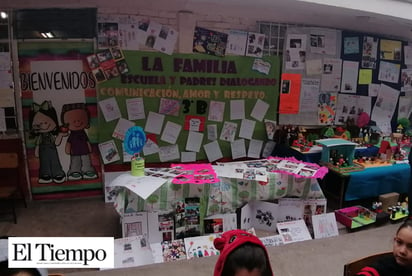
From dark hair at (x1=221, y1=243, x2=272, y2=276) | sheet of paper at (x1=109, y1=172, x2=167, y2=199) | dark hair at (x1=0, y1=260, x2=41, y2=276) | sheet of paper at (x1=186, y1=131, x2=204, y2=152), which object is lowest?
sheet of paper at (x1=109, y1=172, x2=167, y2=199)

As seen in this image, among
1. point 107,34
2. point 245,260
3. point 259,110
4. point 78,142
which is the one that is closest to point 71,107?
point 78,142

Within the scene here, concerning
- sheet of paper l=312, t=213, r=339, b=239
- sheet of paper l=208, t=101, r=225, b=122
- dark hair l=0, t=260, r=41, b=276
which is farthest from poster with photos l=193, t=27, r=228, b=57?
dark hair l=0, t=260, r=41, b=276

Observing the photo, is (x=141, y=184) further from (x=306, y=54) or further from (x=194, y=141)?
(x=306, y=54)

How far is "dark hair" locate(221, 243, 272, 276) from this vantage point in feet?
3.81

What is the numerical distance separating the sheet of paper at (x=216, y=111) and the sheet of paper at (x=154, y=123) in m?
0.60

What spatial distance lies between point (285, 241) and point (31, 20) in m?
3.34

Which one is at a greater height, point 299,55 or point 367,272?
point 299,55

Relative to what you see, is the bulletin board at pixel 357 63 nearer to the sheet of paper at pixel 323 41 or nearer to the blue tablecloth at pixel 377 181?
the sheet of paper at pixel 323 41

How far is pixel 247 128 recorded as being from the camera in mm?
4324

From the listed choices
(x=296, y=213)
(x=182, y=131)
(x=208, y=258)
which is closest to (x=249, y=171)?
(x=296, y=213)

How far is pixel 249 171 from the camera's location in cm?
307

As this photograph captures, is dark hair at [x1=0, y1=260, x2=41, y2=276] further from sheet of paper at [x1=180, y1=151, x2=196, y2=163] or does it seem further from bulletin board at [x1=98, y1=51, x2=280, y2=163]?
sheet of paper at [x1=180, y1=151, x2=196, y2=163]

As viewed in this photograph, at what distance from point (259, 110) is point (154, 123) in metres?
1.36

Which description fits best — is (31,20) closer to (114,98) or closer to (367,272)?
(114,98)
